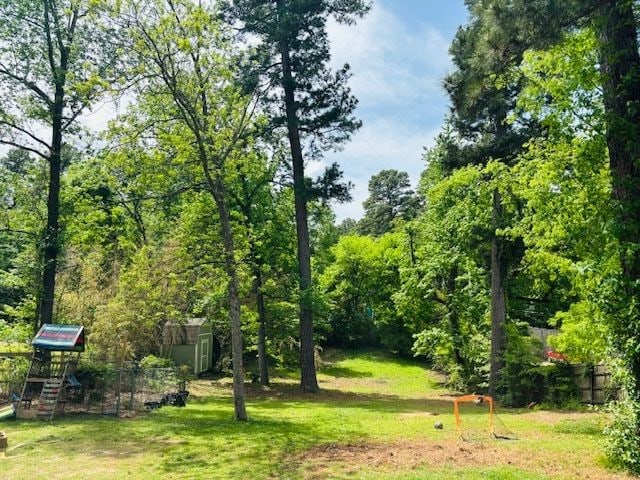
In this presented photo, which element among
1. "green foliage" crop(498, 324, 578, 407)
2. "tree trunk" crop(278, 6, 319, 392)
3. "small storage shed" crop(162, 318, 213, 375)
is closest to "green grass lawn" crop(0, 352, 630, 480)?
"green foliage" crop(498, 324, 578, 407)

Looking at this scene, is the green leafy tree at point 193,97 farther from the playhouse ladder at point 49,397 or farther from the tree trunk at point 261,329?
the tree trunk at point 261,329

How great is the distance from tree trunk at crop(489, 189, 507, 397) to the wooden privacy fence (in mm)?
2609

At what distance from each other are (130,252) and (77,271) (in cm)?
232

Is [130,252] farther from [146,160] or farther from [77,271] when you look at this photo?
[146,160]

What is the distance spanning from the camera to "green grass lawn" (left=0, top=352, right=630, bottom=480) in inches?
282

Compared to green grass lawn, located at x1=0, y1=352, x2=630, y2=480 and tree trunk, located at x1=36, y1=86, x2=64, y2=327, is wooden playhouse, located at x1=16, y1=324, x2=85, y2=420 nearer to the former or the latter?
green grass lawn, located at x1=0, y1=352, x2=630, y2=480

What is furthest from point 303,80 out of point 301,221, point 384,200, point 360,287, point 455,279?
point 384,200

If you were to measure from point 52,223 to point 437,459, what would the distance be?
14.2 metres

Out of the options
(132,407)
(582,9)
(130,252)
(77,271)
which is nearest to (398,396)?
(132,407)

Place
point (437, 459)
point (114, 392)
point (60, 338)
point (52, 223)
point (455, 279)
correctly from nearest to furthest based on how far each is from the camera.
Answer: point (437, 459)
point (60, 338)
point (114, 392)
point (52, 223)
point (455, 279)

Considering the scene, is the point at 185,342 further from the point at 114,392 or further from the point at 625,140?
the point at 625,140

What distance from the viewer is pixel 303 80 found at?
19.4 meters

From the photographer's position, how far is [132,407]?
1354 centimetres

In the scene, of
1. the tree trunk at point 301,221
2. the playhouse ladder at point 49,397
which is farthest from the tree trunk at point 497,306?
the playhouse ladder at point 49,397
